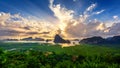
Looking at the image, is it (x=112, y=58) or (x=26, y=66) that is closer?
(x=26, y=66)

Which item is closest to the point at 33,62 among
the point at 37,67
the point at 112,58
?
the point at 37,67

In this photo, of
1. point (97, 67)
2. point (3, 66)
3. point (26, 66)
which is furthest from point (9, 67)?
point (97, 67)

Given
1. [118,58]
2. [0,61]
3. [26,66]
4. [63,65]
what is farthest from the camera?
[118,58]

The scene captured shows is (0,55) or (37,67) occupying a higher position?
(0,55)

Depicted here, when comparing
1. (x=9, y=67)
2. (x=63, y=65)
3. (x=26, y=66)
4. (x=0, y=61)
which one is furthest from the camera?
(x=26, y=66)

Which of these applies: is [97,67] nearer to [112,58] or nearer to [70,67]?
[70,67]

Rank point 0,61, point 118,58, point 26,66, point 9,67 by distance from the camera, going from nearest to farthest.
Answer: point 0,61 → point 9,67 → point 26,66 → point 118,58

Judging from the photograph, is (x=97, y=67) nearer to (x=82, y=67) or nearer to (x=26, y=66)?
(x=82, y=67)

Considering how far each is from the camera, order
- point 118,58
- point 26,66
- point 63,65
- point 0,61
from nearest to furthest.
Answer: point 0,61 → point 63,65 → point 26,66 → point 118,58

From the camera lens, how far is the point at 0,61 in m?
23.5

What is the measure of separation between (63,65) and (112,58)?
1943cm

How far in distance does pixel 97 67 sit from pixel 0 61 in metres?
11.0

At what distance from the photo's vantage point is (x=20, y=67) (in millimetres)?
27516

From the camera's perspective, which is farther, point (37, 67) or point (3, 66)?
point (37, 67)
